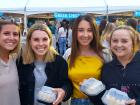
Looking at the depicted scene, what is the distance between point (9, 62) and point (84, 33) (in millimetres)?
832

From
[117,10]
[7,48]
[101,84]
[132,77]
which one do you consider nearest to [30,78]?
[7,48]

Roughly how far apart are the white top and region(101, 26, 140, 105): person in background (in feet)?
2.85

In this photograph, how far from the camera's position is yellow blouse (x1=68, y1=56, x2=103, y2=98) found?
3.46 meters

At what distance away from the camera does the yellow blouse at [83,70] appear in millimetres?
3461

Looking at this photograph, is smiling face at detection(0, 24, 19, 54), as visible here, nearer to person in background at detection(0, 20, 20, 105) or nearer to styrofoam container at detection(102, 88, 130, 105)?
person in background at detection(0, 20, 20, 105)

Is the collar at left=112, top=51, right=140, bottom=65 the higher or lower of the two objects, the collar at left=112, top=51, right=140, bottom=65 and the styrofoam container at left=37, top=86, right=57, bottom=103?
the higher

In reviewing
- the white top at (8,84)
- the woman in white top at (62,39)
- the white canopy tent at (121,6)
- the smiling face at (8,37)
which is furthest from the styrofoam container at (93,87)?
the woman in white top at (62,39)

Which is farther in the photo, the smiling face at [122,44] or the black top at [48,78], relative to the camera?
the black top at [48,78]

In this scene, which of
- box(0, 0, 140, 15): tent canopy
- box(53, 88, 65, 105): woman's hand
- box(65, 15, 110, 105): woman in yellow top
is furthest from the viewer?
box(0, 0, 140, 15): tent canopy

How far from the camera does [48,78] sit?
11.1 ft

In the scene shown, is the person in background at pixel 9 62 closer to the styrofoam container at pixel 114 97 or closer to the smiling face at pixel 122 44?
the styrofoam container at pixel 114 97

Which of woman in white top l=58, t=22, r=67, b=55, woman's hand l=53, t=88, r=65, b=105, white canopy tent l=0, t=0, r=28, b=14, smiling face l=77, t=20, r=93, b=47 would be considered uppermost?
white canopy tent l=0, t=0, r=28, b=14

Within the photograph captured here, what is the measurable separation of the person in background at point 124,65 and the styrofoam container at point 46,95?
1.66 ft

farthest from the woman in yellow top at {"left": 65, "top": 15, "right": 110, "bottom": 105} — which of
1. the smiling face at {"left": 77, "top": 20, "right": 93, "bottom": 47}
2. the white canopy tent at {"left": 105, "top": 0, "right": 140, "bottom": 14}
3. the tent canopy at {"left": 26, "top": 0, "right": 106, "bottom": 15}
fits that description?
the white canopy tent at {"left": 105, "top": 0, "right": 140, "bottom": 14}
